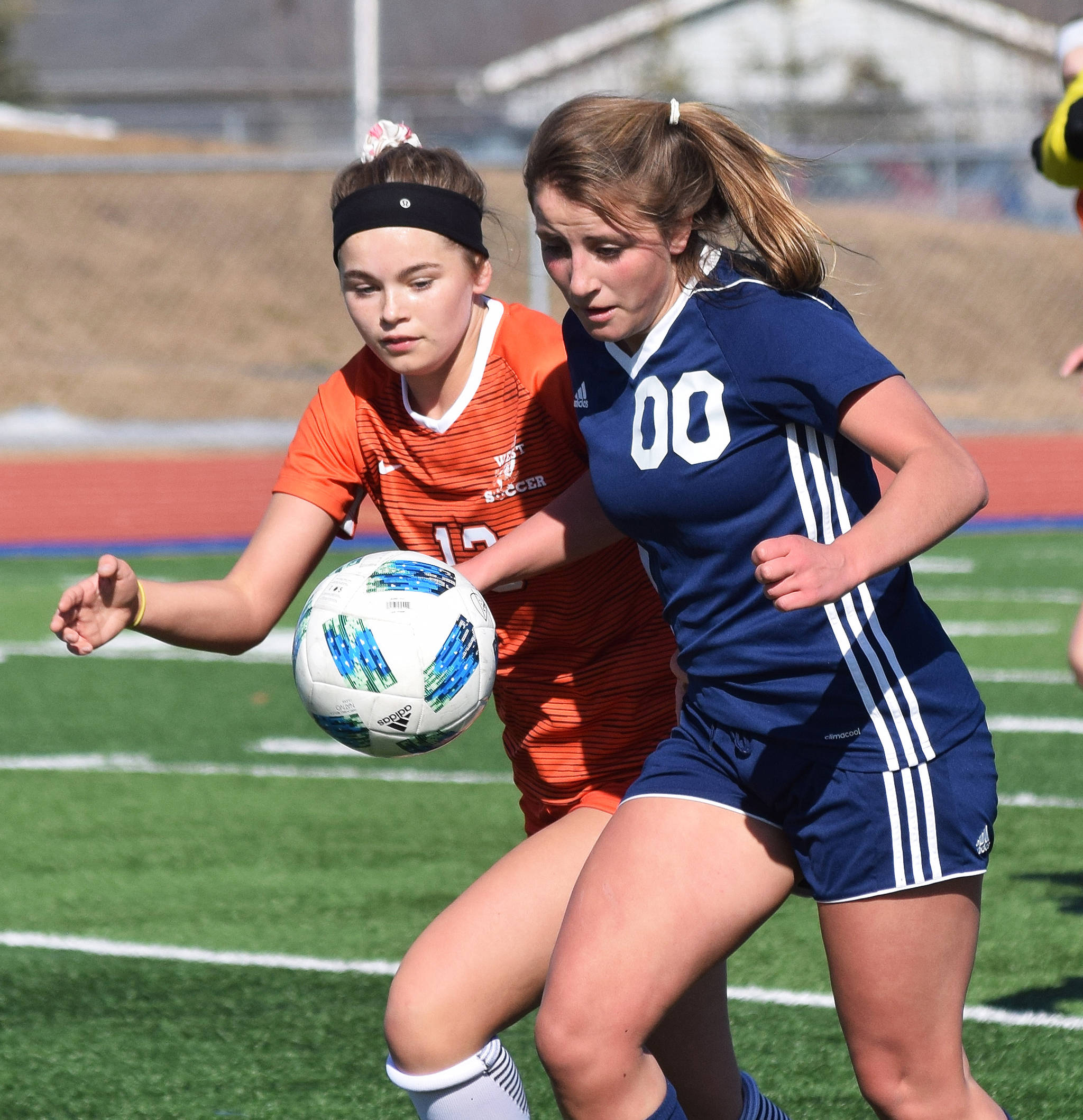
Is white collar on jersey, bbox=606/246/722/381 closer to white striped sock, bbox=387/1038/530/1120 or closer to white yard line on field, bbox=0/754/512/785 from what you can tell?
white striped sock, bbox=387/1038/530/1120

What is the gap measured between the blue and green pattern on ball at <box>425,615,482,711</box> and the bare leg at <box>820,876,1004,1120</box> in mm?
824

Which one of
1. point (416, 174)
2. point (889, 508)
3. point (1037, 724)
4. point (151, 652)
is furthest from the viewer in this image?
point (151, 652)

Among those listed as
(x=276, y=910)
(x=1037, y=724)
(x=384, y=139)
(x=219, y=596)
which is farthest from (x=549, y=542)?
(x=1037, y=724)

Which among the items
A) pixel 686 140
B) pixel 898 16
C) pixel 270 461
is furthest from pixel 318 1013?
pixel 898 16

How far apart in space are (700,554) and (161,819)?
4185 mm

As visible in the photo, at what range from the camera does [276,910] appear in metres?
5.63

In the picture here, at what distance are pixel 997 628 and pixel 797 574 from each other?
8067mm

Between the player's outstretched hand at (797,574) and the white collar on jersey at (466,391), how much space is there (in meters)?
1.10

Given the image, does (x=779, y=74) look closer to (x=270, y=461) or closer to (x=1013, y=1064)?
(x=270, y=461)

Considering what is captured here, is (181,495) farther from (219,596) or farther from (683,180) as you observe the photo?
(683,180)

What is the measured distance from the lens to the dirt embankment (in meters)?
25.8

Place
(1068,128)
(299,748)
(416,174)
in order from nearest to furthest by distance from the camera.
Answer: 1. (416,174)
2. (1068,128)
3. (299,748)

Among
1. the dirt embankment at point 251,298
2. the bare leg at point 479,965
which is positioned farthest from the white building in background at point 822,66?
the bare leg at point 479,965

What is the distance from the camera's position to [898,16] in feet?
130
